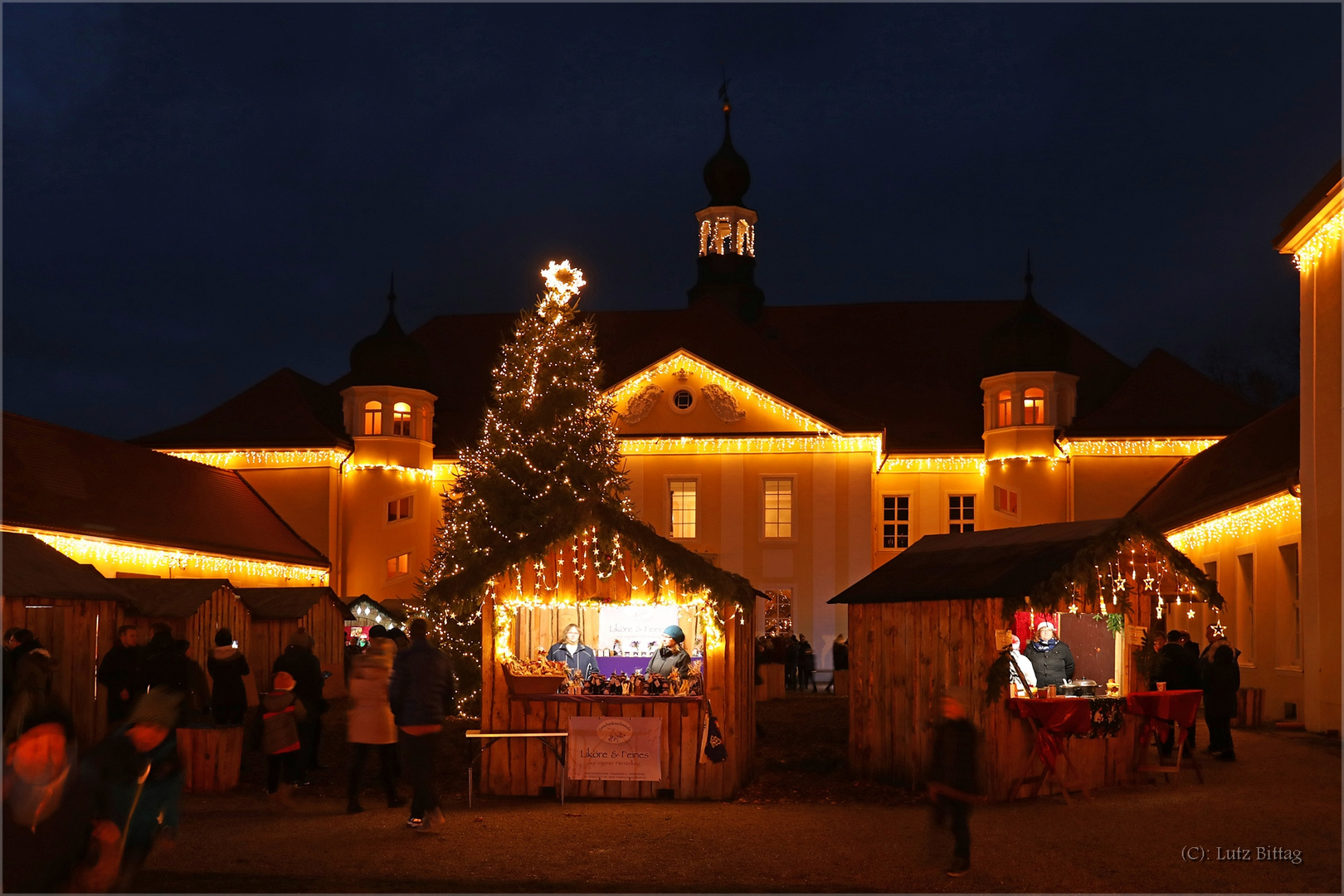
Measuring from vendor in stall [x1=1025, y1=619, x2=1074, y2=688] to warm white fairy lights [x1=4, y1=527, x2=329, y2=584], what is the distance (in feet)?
55.3

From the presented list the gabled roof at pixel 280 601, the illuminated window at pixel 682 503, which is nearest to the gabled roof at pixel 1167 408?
the illuminated window at pixel 682 503

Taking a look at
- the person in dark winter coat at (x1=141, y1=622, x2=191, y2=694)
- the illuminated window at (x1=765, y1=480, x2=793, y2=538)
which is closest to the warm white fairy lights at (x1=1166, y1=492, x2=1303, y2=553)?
the illuminated window at (x1=765, y1=480, x2=793, y2=538)

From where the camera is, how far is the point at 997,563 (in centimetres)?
1430

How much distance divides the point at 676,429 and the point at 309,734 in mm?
23029

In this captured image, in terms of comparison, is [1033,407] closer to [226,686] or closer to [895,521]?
[895,521]

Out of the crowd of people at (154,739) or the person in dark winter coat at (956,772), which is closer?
the crowd of people at (154,739)

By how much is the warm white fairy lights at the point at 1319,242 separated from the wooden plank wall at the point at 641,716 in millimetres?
10066

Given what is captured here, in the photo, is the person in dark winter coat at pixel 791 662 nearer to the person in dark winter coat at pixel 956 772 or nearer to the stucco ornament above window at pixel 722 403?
the stucco ornament above window at pixel 722 403

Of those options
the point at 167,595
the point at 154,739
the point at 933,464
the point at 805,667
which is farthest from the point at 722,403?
the point at 154,739

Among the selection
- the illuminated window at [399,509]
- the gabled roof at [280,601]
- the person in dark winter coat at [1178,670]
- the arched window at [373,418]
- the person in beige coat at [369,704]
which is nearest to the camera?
the person in beige coat at [369,704]

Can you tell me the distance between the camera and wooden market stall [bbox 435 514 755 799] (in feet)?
46.3

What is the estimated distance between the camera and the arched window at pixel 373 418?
1534 inches

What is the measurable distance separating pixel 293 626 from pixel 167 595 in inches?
170

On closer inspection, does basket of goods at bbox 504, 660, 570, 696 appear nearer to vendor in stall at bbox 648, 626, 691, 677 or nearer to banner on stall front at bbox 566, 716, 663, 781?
banner on stall front at bbox 566, 716, 663, 781
